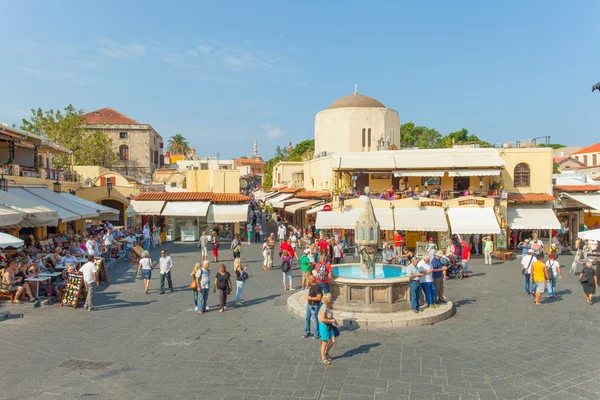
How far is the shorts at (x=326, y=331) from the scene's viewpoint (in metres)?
8.04

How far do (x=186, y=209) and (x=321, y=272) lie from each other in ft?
59.7

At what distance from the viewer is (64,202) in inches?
838

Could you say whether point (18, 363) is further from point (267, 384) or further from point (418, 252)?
point (418, 252)

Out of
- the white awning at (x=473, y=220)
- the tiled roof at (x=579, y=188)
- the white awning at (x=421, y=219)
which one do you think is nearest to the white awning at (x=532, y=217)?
the white awning at (x=473, y=220)

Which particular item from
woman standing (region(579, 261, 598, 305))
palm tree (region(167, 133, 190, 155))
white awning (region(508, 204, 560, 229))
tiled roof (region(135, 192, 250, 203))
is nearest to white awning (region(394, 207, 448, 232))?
white awning (region(508, 204, 560, 229))

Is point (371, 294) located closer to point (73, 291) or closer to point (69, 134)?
point (73, 291)

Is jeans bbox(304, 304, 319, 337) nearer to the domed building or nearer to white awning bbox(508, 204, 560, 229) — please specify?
white awning bbox(508, 204, 560, 229)

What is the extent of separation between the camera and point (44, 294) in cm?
1303

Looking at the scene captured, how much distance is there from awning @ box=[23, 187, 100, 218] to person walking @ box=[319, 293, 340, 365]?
618 inches

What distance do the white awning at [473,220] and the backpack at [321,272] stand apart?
12.9 metres

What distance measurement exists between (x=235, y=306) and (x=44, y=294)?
5633 mm

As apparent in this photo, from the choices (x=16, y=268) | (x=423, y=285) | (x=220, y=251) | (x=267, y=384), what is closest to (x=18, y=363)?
(x=267, y=384)

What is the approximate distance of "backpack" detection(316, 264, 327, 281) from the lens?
37.0 ft

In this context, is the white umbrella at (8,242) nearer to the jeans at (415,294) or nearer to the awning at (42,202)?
the awning at (42,202)
